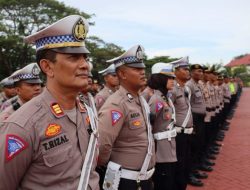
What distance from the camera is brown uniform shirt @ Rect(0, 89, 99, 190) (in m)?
1.68

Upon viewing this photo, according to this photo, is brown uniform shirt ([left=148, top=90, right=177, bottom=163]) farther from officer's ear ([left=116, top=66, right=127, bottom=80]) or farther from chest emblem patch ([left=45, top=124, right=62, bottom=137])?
chest emblem patch ([left=45, top=124, right=62, bottom=137])

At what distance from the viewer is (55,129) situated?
5.89 ft

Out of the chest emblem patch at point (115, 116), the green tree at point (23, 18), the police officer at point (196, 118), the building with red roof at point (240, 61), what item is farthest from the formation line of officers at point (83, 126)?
the building with red roof at point (240, 61)

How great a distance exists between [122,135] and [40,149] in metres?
1.34

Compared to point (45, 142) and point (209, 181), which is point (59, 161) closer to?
point (45, 142)

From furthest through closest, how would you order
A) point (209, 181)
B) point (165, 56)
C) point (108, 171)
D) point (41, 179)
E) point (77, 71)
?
point (165, 56) → point (209, 181) → point (108, 171) → point (77, 71) → point (41, 179)

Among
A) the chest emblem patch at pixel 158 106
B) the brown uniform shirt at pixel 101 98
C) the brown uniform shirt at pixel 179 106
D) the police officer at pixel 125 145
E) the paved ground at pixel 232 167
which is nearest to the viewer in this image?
the police officer at pixel 125 145

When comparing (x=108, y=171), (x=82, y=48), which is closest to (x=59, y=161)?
(x=82, y=48)

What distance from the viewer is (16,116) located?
1.74 meters

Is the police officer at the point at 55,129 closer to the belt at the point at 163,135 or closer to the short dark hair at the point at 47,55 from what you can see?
the short dark hair at the point at 47,55

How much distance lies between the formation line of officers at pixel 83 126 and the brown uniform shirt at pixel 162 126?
0.04 ft

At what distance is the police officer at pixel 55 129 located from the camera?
1.70m

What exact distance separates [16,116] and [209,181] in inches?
199

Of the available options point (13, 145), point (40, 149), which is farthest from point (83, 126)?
point (13, 145)
